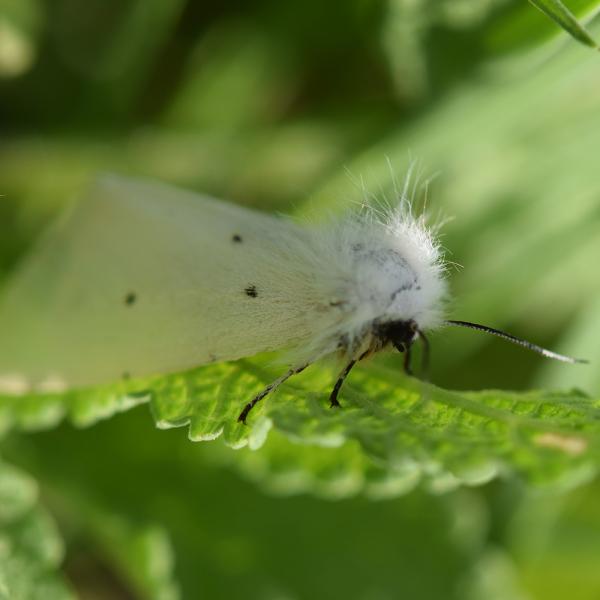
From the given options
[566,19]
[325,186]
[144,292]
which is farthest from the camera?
[325,186]

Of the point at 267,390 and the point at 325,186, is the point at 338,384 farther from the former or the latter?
the point at 325,186

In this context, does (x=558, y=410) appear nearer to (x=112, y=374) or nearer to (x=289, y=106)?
(x=112, y=374)

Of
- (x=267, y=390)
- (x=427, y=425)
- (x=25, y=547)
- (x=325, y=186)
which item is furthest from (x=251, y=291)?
(x=325, y=186)

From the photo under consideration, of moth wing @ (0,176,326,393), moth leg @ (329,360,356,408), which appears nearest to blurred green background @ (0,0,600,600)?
moth wing @ (0,176,326,393)

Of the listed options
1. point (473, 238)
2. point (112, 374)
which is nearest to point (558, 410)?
point (112, 374)

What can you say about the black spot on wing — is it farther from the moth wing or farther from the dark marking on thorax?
the dark marking on thorax

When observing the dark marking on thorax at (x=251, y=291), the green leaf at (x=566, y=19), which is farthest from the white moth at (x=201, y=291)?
the green leaf at (x=566, y=19)

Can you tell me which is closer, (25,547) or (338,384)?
(338,384)
